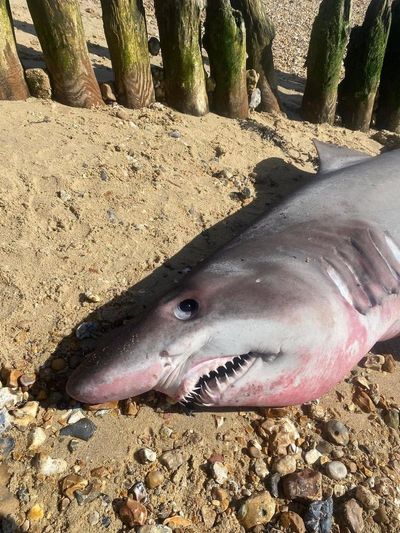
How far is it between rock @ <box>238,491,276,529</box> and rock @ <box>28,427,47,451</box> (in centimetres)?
95

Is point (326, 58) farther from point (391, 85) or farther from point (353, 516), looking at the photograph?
point (353, 516)

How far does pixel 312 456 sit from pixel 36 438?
130 centimetres

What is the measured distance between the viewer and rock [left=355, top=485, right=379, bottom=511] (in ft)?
7.40

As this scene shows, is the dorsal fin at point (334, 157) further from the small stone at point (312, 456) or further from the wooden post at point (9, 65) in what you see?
the wooden post at point (9, 65)

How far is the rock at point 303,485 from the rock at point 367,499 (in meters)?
0.17

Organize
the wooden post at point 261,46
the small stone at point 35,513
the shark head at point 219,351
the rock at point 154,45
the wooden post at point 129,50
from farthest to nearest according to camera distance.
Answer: the rock at point 154,45 → the wooden post at point 261,46 → the wooden post at point 129,50 → the shark head at point 219,351 → the small stone at point 35,513

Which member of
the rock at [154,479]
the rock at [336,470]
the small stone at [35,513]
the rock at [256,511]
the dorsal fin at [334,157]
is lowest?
the rock at [336,470]

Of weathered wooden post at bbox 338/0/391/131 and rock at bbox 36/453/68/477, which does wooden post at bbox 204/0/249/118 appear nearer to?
weathered wooden post at bbox 338/0/391/131

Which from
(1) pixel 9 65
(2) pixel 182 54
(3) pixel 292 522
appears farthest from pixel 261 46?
(3) pixel 292 522

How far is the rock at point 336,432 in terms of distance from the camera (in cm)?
255

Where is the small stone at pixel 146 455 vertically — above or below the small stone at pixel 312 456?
above

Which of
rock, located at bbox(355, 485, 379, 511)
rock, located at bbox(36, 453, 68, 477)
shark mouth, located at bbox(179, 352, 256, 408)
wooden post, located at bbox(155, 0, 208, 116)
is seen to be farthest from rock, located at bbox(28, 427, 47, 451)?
wooden post, located at bbox(155, 0, 208, 116)

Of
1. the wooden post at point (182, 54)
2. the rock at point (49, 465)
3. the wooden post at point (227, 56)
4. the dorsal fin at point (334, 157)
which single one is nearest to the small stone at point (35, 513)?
the rock at point (49, 465)

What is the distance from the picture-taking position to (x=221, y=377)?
2.31 m
